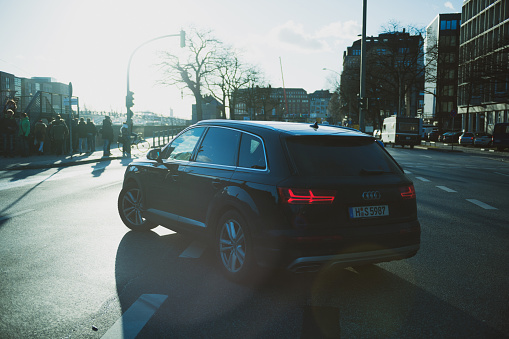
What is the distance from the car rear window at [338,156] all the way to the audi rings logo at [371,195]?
0.19 metres

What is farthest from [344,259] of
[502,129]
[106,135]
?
[502,129]

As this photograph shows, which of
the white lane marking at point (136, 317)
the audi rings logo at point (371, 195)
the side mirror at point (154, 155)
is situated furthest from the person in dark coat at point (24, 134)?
the audi rings logo at point (371, 195)

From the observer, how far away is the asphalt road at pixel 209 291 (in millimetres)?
3822

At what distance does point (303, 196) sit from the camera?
4.39m

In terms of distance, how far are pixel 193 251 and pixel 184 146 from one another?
122cm

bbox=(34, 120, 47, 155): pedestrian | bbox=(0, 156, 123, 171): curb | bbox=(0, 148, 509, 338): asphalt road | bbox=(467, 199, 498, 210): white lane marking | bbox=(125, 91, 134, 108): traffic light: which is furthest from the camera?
bbox=(125, 91, 134, 108): traffic light

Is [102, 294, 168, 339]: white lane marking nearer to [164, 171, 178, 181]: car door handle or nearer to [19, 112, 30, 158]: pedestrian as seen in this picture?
[164, 171, 178, 181]: car door handle

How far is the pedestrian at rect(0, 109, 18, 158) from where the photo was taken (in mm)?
21844

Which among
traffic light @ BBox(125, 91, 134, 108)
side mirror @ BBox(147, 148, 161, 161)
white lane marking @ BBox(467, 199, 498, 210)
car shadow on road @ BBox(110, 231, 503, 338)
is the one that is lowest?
white lane marking @ BBox(467, 199, 498, 210)

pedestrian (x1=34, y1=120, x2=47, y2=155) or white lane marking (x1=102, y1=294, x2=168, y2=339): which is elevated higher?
pedestrian (x1=34, y1=120, x2=47, y2=155)

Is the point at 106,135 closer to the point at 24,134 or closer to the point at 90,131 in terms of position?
the point at 90,131

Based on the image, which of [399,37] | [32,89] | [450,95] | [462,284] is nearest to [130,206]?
[462,284]

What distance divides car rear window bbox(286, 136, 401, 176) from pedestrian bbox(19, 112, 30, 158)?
20.3m

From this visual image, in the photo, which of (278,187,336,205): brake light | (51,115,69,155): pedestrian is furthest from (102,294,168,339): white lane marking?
(51,115,69,155): pedestrian
